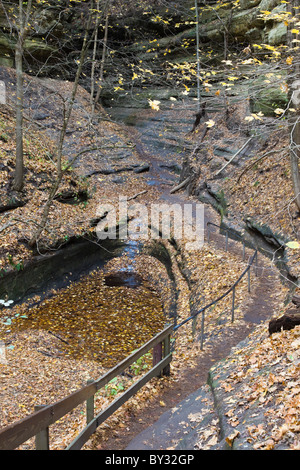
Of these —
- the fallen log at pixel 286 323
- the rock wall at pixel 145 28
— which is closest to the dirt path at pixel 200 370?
the fallen log at pixel 286 323

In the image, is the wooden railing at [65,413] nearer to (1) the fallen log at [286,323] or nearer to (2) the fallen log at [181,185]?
(1) the fallen log at [286,323]

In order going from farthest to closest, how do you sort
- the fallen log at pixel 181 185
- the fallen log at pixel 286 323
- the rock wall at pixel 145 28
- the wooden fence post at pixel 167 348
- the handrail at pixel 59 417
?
1. the fallen log at pixel 181 185
2. the rock wall at pixel 145 28
3. the wooden fence post at pixel 167 348
4. the fallen log at pixel 286 323
5. the handrail at pixel 59 417

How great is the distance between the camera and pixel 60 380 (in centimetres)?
799

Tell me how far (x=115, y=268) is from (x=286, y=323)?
12.2m

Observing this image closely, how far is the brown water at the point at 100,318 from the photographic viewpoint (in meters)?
10.3

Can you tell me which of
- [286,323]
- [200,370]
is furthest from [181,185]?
[286,323]

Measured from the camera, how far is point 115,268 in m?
17.3

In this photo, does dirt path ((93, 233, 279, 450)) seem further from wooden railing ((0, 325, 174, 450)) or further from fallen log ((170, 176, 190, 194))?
fallen log ((170, 176, 190, 194))

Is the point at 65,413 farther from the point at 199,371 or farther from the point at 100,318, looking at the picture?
the point at 100,318

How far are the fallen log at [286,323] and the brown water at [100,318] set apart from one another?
198 inches

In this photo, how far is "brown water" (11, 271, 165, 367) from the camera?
1026 cm

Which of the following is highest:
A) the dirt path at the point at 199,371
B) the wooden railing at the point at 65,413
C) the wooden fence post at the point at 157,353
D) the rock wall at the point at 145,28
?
the rock wall at the point at 145,28

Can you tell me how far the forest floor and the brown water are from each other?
1.75 ft

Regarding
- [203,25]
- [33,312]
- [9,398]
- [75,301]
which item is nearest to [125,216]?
[75,301]
